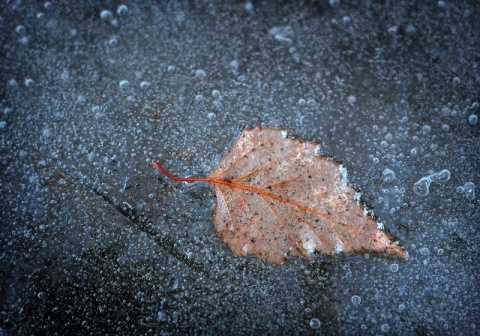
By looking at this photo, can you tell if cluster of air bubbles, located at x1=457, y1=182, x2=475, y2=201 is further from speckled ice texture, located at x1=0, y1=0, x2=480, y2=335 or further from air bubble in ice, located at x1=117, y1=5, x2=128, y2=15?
air bubble in ice, located at x1=117, y1=5, x2=128, y2=15

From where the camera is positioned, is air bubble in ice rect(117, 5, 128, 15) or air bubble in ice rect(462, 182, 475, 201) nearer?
air bubble in ice rect(462, 182, 475, 201)

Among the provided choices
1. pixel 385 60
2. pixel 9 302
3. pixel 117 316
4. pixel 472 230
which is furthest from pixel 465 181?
pixel 9 302

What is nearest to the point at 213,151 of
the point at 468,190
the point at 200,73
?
the point at 200,73

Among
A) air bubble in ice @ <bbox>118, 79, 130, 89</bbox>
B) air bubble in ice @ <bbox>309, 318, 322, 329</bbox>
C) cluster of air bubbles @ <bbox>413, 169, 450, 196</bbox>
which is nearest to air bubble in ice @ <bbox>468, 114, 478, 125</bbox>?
cluster of air bubbles @ <bbox>413, 169, 450, 196</bbox>

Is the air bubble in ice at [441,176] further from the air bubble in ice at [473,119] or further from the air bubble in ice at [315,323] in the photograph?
the air bubble in ice at [315,323]

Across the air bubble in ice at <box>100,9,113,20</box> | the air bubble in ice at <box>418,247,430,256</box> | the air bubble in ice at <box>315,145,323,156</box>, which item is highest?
the air bubble in ice at <box>100,9,113,20</box>

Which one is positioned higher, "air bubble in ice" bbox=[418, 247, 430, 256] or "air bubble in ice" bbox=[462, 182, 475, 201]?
"air bubble in ice" bbox=[462, 182, 475, 201]

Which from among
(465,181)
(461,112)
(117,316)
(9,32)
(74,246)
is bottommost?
(117,316)

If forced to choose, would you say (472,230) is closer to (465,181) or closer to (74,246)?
(465,181)
